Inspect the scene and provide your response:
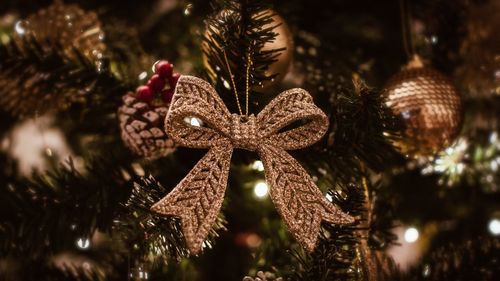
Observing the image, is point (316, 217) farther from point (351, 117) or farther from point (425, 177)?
point (425, 177)

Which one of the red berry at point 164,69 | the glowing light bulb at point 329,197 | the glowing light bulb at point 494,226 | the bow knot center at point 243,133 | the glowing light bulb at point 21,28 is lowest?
the glowing light bulb at point 494,226

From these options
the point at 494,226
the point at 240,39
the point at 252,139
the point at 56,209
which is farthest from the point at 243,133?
the point at 494,226

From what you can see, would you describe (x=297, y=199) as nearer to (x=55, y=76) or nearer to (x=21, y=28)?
(x=55, y=76)

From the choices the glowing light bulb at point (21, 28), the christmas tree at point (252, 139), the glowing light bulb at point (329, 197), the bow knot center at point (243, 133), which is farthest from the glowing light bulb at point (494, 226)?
the glowing light bulb at point (21, 28)

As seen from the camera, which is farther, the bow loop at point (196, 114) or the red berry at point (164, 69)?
the red berry at point (164, 69)

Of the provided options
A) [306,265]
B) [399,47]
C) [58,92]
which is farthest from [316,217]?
[399,47]

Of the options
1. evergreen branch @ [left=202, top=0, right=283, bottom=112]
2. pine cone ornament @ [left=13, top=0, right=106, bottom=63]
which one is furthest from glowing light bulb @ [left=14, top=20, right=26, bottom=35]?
evergreen branch @ [left=202, top=0, right=283, bottom=112]

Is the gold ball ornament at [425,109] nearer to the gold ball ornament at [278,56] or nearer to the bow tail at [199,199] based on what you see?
the gold ball ornament at [278,56]

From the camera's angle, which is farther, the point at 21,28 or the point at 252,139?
the point at 21,28
